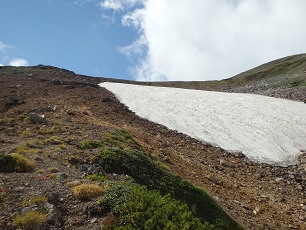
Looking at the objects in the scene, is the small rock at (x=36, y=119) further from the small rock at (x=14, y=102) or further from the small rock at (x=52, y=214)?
the small rock at (x=52, y=214)

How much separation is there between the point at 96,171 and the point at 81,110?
18.4 meters

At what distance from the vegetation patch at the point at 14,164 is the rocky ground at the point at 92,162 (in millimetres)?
491

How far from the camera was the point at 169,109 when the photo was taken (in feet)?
131

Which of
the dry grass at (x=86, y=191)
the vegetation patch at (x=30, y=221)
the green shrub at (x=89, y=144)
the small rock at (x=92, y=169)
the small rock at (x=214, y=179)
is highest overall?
the green shrub at (x=89, y=144)

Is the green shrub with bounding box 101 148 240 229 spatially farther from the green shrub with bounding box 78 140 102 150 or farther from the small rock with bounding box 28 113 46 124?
the small rock with bounding box 28 113 46 124

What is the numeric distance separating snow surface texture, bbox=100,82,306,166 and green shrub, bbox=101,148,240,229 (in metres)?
13.3

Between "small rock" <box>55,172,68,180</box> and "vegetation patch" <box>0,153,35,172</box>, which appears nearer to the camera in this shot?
"small rock" <box>55,172,68,180</box>

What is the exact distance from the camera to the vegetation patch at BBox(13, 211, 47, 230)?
9.83 m

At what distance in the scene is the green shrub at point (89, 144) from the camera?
18.8 m

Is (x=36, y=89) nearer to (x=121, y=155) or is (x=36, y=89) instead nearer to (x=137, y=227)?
(x=121, y=155)

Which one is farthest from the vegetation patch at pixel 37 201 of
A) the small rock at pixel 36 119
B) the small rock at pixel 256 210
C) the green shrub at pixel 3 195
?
the small rock at pixel 36 119

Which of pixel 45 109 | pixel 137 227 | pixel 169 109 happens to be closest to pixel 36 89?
pixel 45 109

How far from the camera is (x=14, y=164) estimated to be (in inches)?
581

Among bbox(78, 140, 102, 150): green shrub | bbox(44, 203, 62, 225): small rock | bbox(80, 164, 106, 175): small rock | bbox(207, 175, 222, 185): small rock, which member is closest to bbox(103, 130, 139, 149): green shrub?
bbox(78, 140, 102, 150): green shrub
